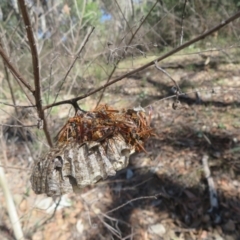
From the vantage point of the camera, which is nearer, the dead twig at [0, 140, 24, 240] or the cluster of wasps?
the cluster of wasps

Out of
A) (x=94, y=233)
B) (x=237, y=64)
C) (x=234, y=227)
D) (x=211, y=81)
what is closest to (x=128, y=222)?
(x=94, y=233)

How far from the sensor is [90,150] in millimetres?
1005

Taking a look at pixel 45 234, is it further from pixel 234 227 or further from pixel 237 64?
pixel 237 64

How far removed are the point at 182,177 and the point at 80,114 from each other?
2.31 m

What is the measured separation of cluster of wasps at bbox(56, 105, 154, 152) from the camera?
104 centimetres

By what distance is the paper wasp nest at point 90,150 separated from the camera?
1.00 metres

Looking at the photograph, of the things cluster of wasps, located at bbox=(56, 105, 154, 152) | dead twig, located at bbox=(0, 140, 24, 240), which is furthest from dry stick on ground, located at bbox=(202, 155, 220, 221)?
cluster of wasps, located at bbox=(56, 105, 154, 152)

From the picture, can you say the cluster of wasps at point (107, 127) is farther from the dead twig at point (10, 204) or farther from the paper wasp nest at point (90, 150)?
the dead twig at point (10, 204)

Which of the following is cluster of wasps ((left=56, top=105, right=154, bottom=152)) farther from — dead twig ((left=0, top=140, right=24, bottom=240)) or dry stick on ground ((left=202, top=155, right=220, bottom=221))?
dry stick on ground ((left=202, top=155, right=220, bottom=221))

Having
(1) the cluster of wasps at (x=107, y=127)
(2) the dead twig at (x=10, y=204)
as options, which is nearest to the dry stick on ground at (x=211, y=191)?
(2) the dead twig at (x=10, y=204)

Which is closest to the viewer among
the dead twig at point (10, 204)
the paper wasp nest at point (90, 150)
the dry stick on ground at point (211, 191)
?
the paper wasp nest at point (90, 150)

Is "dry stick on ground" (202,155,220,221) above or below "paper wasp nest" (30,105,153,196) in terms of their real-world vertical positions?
below

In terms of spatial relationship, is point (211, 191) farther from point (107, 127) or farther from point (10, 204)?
point (107, 127)

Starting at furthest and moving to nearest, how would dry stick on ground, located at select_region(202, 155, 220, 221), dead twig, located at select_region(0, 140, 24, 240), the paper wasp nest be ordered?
dry stick on ground, located at select_region(202, 155, 220, 221) → dead twig, located at select_region(0, 140, 24, 240) → the paper wasp nest
